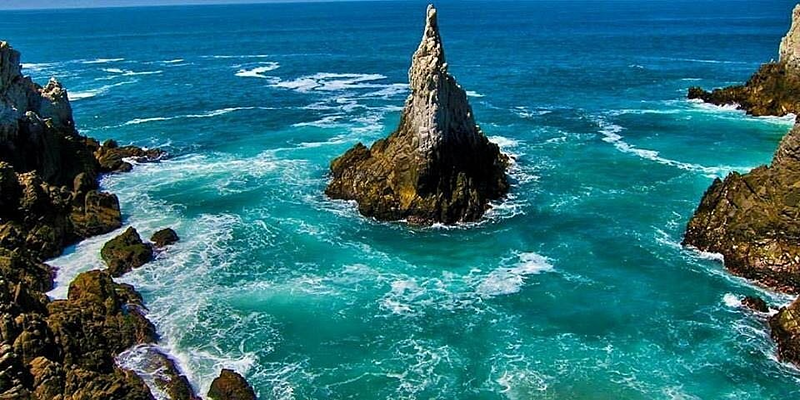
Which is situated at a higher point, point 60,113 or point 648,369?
point 60,113

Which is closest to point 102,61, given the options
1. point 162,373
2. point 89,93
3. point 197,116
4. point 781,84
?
point 89,93

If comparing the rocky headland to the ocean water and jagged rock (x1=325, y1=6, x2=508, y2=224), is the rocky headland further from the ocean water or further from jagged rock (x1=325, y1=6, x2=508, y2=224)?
jagged rock (x1=325, y1=6, x2=508, y2=224)

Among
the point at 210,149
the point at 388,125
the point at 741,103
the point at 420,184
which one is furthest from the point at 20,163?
the point at 741,103

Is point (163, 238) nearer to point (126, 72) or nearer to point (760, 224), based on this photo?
point (760, 224)

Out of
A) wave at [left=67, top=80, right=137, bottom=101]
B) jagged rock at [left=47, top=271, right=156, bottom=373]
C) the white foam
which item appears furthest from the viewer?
wave at [left=67, top=80, right=137, bottom=101]

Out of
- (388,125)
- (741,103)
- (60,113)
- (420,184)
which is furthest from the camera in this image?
(741,103)

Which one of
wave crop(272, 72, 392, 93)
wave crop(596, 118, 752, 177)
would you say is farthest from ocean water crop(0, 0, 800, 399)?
wave crop(272, 72, 392, 93)

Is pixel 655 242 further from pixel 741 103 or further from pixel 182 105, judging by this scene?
pixel 182 105

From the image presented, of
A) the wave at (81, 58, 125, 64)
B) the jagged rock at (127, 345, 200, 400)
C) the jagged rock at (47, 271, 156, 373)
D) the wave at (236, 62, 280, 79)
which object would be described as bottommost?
the jagged rock at (127, 345, 200, 400)
